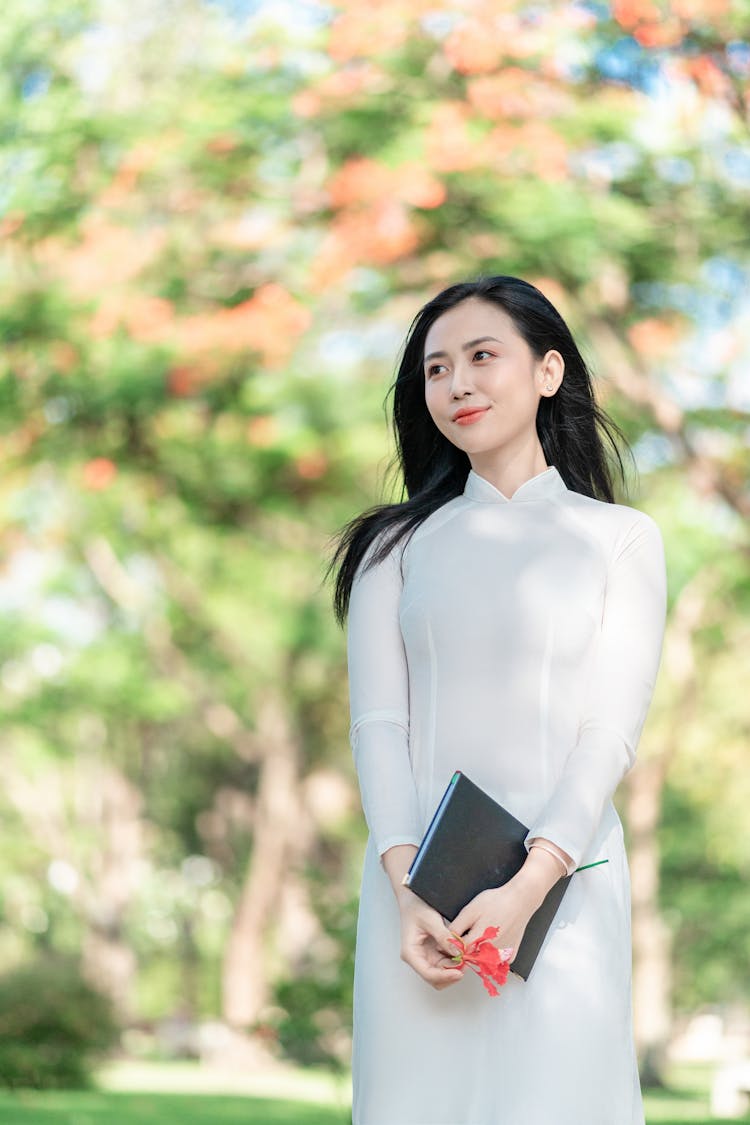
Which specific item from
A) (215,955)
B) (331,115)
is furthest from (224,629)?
(215,955)

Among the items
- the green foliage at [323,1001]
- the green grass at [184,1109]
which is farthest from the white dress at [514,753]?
the green grass at [184,1109]

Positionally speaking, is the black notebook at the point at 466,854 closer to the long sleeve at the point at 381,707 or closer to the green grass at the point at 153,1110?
the long sleeve at the point at 381,707

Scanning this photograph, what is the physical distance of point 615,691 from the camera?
218 cm

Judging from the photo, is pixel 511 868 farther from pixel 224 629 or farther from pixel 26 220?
pixel 224 629

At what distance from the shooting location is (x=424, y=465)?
8.54ft

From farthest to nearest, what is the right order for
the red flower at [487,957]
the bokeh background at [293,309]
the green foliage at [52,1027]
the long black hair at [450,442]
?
the green foliage at [52,1027] → the bokeh background at [293,309] → the long black hair at [450,442] → the red flower at [487,957]

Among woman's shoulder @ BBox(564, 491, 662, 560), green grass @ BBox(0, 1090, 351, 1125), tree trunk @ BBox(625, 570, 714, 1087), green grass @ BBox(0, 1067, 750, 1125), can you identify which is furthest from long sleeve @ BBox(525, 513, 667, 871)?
tree trunk @ BBox(625, 570, 714, 1087)

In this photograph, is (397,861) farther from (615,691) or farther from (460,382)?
(460,382)

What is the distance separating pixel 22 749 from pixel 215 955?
695 inches

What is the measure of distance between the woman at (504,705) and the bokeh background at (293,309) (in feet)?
7.40

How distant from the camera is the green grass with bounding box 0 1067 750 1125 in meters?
8.84

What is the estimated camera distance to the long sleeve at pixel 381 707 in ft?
7.12

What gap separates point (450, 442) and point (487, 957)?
89 centimetres

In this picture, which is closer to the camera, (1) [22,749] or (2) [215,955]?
(1) [22,749]
